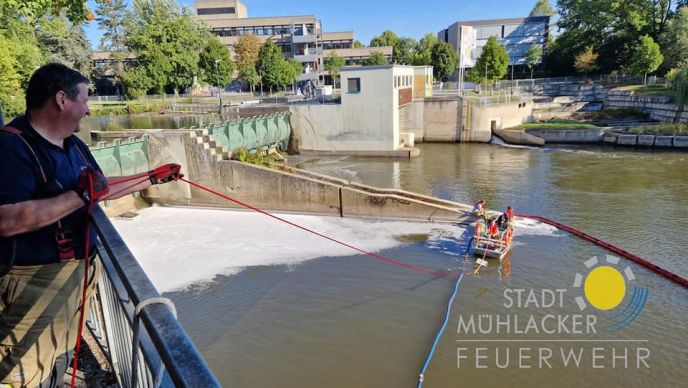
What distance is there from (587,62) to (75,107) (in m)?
66.2

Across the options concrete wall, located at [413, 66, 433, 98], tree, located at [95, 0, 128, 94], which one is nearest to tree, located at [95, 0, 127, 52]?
tree, located at [95, 0, 128, 94]

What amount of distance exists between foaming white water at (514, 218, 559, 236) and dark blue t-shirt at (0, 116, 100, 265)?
14234mm

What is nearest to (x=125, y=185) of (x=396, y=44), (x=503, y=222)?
(x=503, y=222)

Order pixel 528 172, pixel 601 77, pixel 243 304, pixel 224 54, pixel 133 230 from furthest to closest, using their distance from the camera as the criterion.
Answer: pixel 224 54, pixel 601 77, pixel 528 172, pixel 133 230, pixel 243 304

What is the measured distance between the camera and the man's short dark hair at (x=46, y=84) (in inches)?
85.7

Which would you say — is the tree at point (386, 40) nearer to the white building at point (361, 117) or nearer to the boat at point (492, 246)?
the white building at point (361, 117)

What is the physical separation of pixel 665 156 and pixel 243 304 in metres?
29.6

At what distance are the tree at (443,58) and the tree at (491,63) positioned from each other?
11.3 metres

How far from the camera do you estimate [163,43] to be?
188 feet

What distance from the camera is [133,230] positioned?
15211 mm

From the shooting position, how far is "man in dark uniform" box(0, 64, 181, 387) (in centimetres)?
196

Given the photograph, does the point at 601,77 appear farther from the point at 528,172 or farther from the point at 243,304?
the point at 243,304

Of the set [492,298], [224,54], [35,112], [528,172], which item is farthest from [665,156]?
[224,54]

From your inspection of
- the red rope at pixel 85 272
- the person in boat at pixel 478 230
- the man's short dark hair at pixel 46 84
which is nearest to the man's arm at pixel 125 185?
the red rope at pixel 85 272
